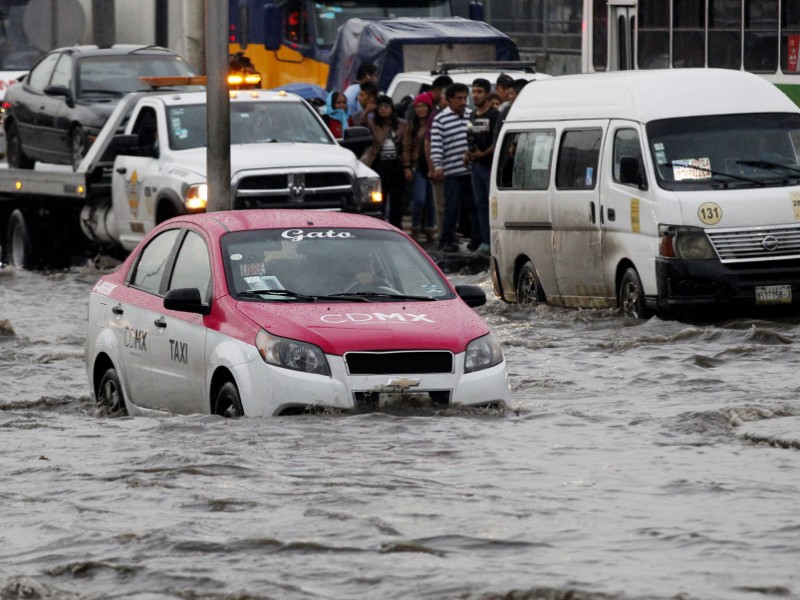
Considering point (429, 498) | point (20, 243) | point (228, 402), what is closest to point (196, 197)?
point (20, 243)

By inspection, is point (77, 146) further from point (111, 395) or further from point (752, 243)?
point (111, 395)

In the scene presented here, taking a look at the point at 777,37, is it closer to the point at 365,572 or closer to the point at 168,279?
the point at 168,279

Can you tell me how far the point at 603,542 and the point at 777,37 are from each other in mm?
15051

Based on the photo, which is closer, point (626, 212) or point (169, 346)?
point (169, 346)

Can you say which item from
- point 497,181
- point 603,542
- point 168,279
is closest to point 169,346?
point 168,279

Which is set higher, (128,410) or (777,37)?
(777,37)

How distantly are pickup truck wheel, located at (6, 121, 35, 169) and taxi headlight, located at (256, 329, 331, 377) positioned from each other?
1669cm

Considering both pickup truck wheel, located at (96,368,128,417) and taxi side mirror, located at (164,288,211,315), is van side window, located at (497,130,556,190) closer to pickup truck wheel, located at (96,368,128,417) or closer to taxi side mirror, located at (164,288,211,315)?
pickup truck wheel, located at (96,368,128,417)

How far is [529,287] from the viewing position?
59.4 feet

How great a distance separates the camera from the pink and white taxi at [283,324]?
33.8ft

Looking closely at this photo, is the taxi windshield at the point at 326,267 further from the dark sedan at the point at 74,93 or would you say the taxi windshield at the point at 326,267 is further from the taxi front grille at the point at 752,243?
the dark sedan at the point at 74,93

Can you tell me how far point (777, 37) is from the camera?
21938 mm

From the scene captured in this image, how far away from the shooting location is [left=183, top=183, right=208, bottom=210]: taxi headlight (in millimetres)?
20328

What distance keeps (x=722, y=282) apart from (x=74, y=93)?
1126 centimetres
